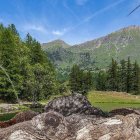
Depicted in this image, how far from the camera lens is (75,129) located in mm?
11000

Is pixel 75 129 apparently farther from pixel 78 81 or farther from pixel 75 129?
pixel 78 81

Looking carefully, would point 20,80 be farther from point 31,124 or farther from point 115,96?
point 31,124

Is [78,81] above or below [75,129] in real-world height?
above

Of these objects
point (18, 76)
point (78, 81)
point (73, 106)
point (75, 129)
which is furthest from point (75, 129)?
point (78, 81)

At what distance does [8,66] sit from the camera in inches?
4424

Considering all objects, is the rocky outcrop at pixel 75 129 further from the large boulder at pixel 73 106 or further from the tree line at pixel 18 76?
the tree line at pixel 18 76

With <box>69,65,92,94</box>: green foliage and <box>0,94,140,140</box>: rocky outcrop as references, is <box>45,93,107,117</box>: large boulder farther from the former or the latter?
<box>69,65,92,94</box>: green foliage

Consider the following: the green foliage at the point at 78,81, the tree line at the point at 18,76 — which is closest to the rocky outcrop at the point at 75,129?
the tree line at the point at 18,76

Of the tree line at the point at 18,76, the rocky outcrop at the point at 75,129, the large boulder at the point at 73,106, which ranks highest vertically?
the tree line at the point at 18,76

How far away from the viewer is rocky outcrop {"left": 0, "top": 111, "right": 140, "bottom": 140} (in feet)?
31.6

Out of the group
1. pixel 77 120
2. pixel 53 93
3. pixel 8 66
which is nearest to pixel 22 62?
pixel 8 66

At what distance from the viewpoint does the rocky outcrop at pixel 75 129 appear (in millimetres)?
9641

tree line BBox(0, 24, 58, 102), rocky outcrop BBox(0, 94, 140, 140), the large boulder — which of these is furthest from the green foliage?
rocky outcrop BBox(0, 94, 140, 140)

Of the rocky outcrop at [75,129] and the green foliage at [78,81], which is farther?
the green foliage at [78,81]
